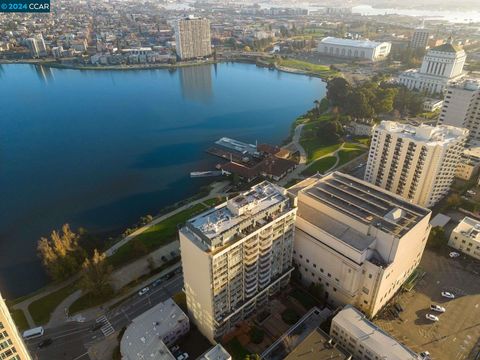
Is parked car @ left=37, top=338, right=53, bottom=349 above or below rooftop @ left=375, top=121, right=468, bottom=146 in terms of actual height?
below

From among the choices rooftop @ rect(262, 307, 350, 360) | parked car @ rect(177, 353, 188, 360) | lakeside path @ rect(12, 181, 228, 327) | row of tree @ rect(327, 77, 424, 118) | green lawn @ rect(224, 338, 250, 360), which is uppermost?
row of tree @ rect(327, 77, 424, 118)

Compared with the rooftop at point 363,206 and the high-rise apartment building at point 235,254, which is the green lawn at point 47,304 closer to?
the high-rise apartment building at point 235,254

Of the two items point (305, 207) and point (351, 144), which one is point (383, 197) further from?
point (351, 144)

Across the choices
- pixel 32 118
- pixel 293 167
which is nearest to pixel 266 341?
pixel 293 167

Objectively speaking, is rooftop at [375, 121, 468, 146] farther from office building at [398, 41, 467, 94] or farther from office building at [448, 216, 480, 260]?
office building at [398, 41, 467, 94]

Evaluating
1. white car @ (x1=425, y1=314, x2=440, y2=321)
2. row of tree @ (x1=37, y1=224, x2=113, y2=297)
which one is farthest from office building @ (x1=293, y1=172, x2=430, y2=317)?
row of tree @ (x1=37, y1=224, x2=113, y2=297)

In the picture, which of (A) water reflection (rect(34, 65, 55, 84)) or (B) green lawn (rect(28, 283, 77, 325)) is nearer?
(B) green lawn (rect(28, 283, 77, 325))
